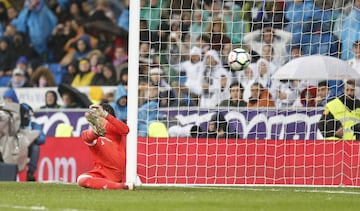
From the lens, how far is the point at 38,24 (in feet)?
73.7

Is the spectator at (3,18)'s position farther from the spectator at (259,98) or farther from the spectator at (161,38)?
the spectator at (259,98)

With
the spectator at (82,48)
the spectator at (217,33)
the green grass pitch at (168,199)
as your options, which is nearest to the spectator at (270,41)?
the spectator at (217,33)

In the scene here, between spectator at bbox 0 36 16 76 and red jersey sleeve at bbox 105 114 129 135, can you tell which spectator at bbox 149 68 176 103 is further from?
spectator at bbox 0 36 16 76

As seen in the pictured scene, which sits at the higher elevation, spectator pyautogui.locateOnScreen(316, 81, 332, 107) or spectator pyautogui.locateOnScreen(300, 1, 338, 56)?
spectator pyautogui.locateOnScreen(300, 1, 338, 56)

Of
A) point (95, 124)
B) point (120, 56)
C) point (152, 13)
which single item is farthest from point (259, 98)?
point (95, 124)

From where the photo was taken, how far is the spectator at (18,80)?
21.6 meters

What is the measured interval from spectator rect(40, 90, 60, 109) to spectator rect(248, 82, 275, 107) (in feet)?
13.6

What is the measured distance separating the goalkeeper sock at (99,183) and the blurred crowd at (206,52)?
4.02 meters

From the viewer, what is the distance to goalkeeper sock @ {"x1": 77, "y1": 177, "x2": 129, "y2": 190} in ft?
42.3

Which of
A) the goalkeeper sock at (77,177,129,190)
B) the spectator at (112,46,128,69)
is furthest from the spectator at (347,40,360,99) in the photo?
the spectator at (112,46,128,69)

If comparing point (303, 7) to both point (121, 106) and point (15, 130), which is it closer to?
point (121, 106)

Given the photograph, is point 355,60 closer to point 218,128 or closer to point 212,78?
point 218,128

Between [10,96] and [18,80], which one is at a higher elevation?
[18,80]

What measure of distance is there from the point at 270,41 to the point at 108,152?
5267 mm
